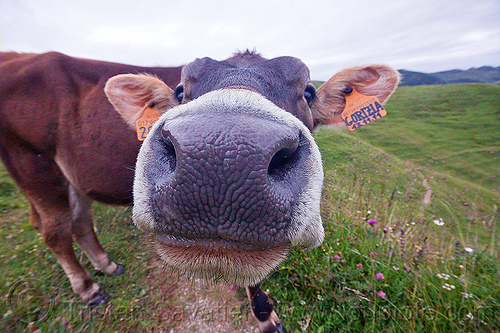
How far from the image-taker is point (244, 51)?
9.62ft

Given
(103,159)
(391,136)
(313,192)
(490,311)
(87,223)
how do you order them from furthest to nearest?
(391,136) → (87,223) → (103,159) → (490,311) → (313,192)

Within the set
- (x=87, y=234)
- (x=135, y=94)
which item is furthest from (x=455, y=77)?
(x=87, y=234)

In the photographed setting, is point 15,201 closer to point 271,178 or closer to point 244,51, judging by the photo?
point 244,51

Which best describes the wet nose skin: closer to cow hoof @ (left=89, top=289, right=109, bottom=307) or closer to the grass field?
the grass field

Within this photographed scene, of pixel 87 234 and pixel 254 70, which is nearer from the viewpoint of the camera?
pixel 254 70

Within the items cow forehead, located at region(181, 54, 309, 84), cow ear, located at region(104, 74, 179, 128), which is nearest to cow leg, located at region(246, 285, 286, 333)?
cow forehead, located at region(181, 54, 309, 84)

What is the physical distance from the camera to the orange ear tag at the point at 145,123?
2657mm

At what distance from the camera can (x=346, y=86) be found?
276 centimetres

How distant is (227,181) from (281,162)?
1.15 feet

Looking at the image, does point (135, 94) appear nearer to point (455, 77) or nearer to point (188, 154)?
point (188, 154)

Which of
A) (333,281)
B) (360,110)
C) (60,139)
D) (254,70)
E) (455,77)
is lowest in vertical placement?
(333,281)

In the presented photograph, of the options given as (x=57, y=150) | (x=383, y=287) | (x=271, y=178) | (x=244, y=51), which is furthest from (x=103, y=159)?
(x=383, y=287)

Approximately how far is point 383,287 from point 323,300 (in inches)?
29.4

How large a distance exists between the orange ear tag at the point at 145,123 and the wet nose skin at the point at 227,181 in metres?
1.78
